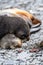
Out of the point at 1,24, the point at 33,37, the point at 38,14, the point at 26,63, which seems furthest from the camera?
the point at 38,14

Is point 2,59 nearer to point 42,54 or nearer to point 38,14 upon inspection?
point 42,54

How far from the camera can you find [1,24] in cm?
609

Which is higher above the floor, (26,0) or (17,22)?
(17,22)

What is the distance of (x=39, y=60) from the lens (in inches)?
206

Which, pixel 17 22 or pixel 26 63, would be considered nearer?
pixel 26 63

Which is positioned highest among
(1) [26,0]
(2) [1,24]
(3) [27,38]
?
(2) [1,24]

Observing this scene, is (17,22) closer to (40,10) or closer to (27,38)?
(27,38)

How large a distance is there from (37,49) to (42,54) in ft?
0.88

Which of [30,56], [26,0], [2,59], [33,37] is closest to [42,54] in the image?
[30,56]

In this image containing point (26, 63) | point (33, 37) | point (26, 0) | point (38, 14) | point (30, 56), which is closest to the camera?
point (26, 63)

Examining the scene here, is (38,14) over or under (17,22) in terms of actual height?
under

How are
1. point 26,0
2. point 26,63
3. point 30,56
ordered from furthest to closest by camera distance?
1. point 26,0
2. point 30,56
3. point 26,63

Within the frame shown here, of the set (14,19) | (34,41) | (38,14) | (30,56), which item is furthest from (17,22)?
(38,14)

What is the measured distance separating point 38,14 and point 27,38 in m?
2.61
